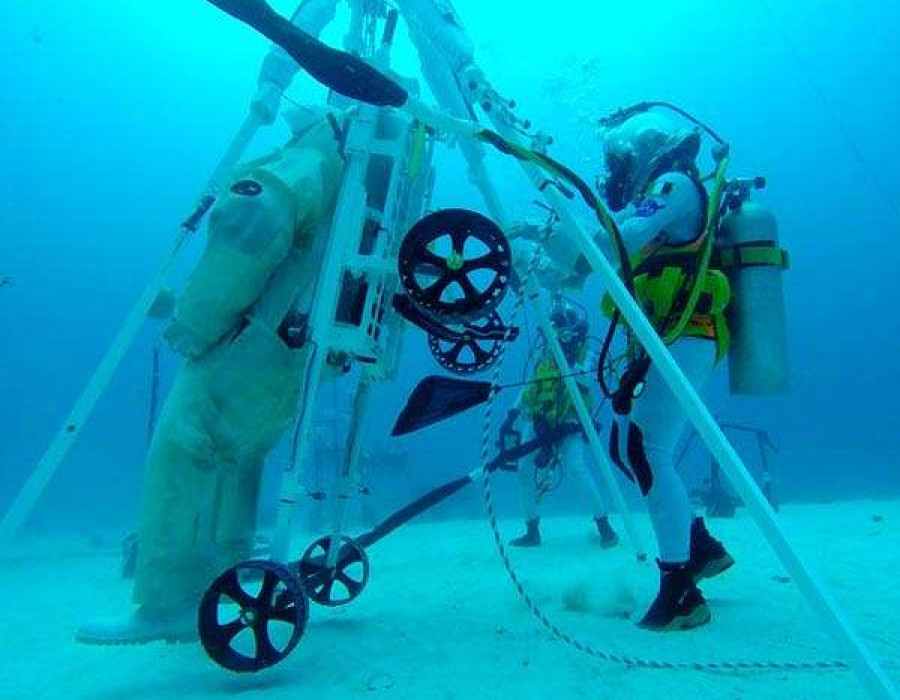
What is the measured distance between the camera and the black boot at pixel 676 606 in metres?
3.42

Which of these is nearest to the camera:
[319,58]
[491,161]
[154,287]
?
[319,58]

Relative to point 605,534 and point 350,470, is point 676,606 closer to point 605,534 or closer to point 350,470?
point 350,470

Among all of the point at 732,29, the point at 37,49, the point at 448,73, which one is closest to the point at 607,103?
the point at 732,29

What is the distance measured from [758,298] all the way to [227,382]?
3.09 m

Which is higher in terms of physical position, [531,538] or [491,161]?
[491,161]

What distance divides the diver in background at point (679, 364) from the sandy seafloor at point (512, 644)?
281 mm

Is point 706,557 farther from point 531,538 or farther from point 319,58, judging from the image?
point 531,538

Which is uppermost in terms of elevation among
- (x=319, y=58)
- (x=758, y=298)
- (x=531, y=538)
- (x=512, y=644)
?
(x=319, y=58)

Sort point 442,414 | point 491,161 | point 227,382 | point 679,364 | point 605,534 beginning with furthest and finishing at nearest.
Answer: point 491,161 < point 605,534 < point 679,364 < point 227,382 < point 442,414

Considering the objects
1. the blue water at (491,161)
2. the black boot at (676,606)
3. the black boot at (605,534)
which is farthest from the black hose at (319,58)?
the blue water at (491,161)

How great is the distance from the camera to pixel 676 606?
11.4 ft

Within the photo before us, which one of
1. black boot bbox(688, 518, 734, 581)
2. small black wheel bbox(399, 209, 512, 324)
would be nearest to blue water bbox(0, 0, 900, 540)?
black boot bbox(688, 518, 734, 581)

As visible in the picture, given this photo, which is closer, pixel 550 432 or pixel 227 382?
pixel 227 382

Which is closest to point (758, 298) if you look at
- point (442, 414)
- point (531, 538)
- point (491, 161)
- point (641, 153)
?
point (641, 153)
